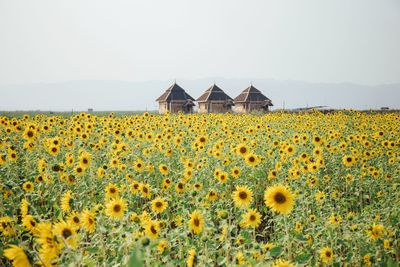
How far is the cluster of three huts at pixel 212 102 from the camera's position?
4791 cm

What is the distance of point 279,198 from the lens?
135 inches

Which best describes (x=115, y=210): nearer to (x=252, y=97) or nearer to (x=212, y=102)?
(x=212, y=102)

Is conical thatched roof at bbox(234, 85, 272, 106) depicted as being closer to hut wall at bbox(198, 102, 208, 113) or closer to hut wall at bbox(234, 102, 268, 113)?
hut wall at bbox(234, 102, 268, 113)

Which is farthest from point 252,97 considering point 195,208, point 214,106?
point 195,208

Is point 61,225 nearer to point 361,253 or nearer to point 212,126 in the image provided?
point 361,253

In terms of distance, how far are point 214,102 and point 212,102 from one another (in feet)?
1.03

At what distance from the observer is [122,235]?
3281 mm

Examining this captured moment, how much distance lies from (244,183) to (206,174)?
0.83 m

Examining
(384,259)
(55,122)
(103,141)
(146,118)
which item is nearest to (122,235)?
(384,259)

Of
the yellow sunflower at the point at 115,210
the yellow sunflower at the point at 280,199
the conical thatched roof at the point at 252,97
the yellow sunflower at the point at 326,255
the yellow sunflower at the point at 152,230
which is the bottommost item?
the yellow sunflower at the point at 326,255

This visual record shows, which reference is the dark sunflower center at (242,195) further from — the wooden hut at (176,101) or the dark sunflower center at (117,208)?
the wooden hut at (176,101)

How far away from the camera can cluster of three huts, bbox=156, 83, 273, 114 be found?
157 ft

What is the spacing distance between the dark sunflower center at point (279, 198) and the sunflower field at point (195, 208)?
11mm

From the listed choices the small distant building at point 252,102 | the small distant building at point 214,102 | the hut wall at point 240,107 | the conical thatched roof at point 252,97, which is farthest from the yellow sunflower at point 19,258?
the hut wall at point 240,107
